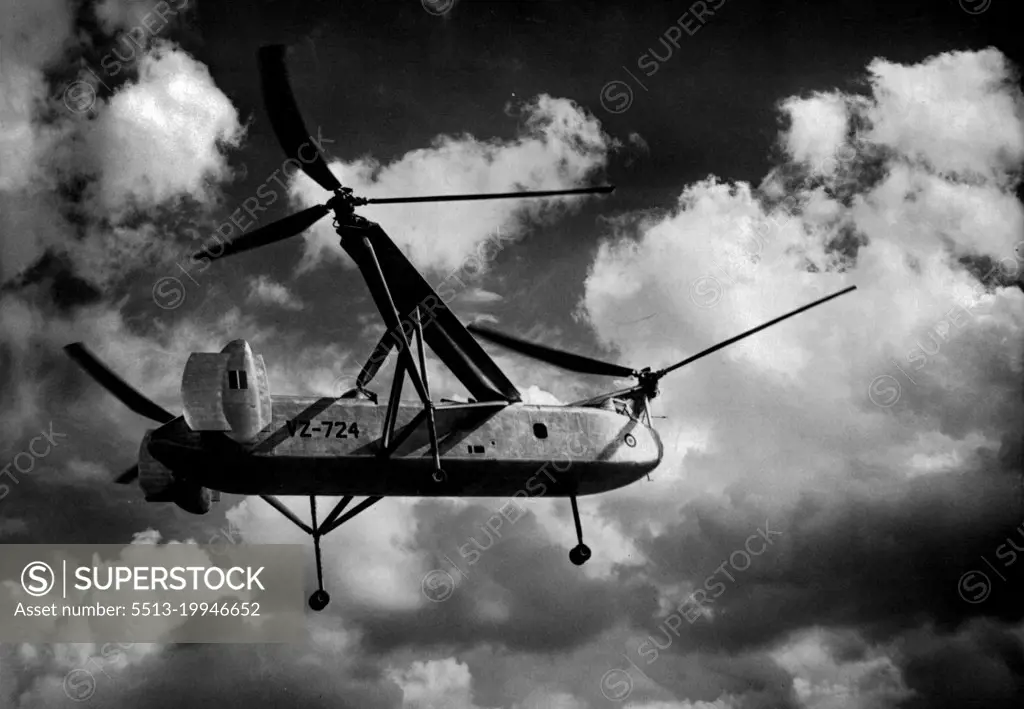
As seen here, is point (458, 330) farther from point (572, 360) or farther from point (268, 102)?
point (268, 102)

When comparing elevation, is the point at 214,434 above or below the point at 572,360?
below

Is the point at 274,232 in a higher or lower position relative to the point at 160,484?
higher

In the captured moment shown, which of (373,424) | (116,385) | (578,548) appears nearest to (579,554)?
(578,548)

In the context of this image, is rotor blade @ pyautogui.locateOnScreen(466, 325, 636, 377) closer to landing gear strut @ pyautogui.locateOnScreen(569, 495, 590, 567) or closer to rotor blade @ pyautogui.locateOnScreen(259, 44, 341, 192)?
landing gear strut @ pyautogui.locateOnScreen(569, 495, 590, 567)

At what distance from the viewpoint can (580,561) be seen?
85.0 ft

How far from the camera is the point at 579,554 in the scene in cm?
2606

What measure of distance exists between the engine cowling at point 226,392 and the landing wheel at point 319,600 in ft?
21.1

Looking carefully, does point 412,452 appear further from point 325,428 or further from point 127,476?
point 127,476

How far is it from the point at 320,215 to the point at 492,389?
262 inches

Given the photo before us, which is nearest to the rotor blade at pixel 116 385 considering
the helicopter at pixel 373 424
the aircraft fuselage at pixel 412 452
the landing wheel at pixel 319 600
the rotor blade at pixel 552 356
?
the helicopter at pixel 373 424

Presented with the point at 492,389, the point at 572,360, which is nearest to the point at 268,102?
the point at 492,389

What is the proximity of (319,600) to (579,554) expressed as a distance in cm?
765

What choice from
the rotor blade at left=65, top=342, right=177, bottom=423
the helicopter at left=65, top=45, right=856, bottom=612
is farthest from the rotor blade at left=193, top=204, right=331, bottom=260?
the rotor blade at left=65, top=342, right=177, bottom=423

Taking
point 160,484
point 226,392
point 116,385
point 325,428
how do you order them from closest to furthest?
point 226,392 → point 325,428 → point 160,484 → point 116,385
